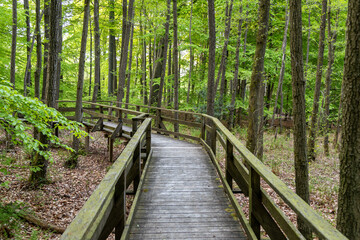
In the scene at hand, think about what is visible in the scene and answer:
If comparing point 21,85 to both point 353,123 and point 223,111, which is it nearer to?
point 223,111

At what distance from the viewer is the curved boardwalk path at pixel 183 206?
340 centimetres

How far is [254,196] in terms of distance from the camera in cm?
311

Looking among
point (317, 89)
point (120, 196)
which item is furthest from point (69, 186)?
point (317, 89)

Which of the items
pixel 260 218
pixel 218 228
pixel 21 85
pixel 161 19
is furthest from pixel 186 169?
pixel 21 85

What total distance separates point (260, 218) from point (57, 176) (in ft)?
25.5

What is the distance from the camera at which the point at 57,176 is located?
28.2 ft

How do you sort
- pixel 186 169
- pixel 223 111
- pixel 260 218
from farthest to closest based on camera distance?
pixel 223 111 < pixel 186 169 < pixel 260 218

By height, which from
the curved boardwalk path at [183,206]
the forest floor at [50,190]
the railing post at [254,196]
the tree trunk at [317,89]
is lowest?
the forest floor at [50,190]

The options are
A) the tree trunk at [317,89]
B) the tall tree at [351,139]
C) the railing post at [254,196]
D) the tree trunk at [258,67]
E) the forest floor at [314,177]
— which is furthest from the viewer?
the tree trunk at [317,89]

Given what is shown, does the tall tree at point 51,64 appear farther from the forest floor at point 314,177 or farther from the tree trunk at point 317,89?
the tree trunk at point 317,89

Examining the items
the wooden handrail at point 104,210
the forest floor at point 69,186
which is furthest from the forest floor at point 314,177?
the wooden handrail at point 104,210

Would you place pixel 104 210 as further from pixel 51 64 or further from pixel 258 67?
pixel 258 67

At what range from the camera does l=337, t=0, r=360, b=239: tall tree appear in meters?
3.64

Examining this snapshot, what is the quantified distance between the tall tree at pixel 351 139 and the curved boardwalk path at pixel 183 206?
5.50 ft
